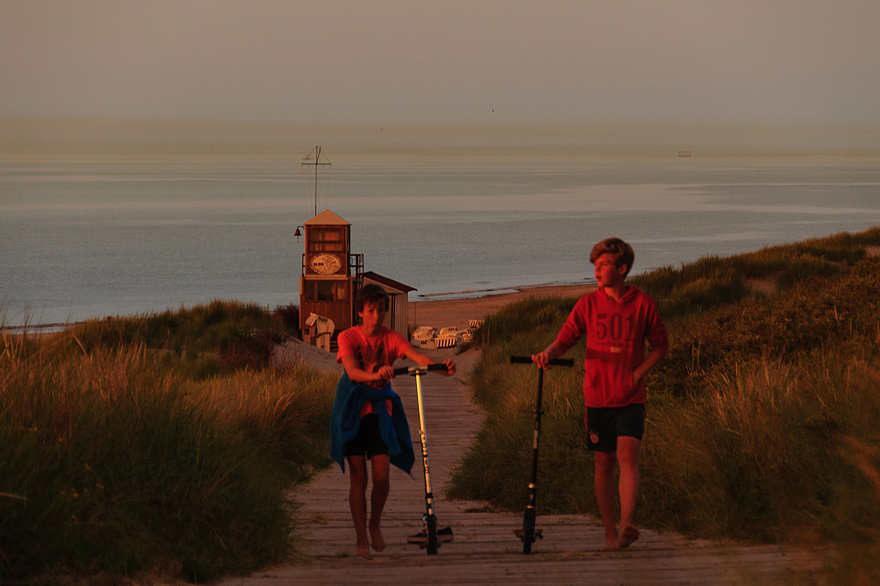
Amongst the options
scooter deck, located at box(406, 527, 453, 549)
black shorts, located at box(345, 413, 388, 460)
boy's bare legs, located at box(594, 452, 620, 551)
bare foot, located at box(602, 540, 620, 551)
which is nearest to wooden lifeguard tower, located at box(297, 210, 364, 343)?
scooter deck, located at box(406, 527, 453, 549)

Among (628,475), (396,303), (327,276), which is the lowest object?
(396,303)

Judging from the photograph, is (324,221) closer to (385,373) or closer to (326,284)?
(326,284)

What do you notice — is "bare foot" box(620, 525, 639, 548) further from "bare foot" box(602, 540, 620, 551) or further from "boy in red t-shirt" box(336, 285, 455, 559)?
"boy in red t-shirt" box(336, 285, 455, 559)

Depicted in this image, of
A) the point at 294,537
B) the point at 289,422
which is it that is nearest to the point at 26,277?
the point at 289,422

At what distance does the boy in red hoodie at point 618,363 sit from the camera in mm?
5352

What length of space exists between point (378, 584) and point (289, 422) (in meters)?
6.00

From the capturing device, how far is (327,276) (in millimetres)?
26969

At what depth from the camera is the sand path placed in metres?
4.28

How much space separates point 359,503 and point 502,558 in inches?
35.4

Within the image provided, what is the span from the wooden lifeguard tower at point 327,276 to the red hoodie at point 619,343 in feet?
71.2

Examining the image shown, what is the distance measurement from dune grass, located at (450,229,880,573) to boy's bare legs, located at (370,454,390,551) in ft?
6.12

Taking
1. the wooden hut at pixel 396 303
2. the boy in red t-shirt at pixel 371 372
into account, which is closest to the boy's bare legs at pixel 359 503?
the boy in red t-shirt at pixel 371 372

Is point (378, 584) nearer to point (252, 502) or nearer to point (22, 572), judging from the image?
point (252, 502)

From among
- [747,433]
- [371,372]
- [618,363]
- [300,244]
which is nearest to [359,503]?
[371,372]
